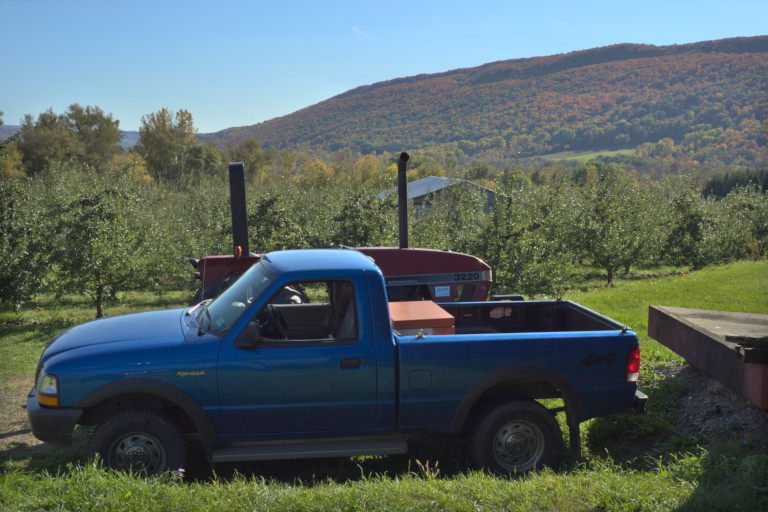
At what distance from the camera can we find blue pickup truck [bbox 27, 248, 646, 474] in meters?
4.35

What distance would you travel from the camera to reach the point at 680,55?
463 feet

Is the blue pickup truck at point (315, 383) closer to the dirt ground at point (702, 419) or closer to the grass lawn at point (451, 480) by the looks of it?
the grass lawn at point (451, 480)

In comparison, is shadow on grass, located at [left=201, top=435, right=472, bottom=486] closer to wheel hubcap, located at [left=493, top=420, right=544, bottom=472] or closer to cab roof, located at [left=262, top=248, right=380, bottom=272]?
wheel hubcap, located at [left=493, top=420, right=544, bottom=472]

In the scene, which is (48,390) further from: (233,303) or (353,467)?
(353,467)

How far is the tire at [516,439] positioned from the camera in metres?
4.69

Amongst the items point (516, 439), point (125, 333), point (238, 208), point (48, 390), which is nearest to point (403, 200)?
point (238, 208)

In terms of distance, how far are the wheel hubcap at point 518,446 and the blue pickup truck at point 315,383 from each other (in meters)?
0.01

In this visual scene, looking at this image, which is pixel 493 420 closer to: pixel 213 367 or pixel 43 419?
pixel 213 367

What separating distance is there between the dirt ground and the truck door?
2.52 meters

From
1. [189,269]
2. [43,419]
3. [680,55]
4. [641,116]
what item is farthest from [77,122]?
[680,55]


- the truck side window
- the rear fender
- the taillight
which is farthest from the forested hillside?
the truck side window

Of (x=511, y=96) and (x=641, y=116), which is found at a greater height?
(x=511, y=96)

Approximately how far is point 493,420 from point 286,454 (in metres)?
1.65

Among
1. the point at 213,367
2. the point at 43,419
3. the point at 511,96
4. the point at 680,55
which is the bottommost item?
the point at 43,419
